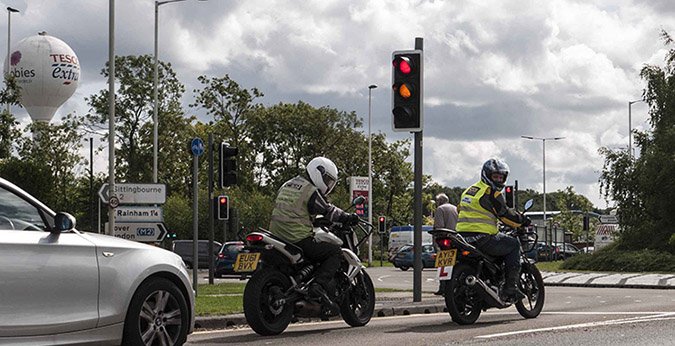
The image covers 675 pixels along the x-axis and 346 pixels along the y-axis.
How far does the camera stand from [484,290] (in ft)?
40.2

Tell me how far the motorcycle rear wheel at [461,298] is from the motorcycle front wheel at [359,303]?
81cm

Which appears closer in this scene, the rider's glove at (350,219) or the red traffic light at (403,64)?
the rider's glove at (350,219)

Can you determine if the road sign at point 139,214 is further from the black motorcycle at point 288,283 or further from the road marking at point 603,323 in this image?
the road marking at point 603,323

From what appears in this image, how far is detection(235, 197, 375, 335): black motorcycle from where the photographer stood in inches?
424

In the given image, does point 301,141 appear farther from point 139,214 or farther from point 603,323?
point 603,323

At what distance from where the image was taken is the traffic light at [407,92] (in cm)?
1562

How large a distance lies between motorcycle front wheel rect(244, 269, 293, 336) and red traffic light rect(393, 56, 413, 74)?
17.8 feet

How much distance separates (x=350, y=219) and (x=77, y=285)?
4.06 m

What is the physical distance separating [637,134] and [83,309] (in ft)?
134

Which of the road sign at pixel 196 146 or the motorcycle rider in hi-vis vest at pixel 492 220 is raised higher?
the road sign at pixel 196 146

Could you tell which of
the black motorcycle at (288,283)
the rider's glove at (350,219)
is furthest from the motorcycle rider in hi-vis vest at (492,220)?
the rider's glove at (350,219)

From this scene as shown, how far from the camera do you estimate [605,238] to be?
5431 centimetres

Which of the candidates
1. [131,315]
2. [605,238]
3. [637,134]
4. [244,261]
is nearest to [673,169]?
[637,134]

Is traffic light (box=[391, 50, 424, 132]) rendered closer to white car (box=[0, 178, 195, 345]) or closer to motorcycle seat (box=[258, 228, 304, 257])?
motorcycle seat (box=[258, 228, 304, 257])
